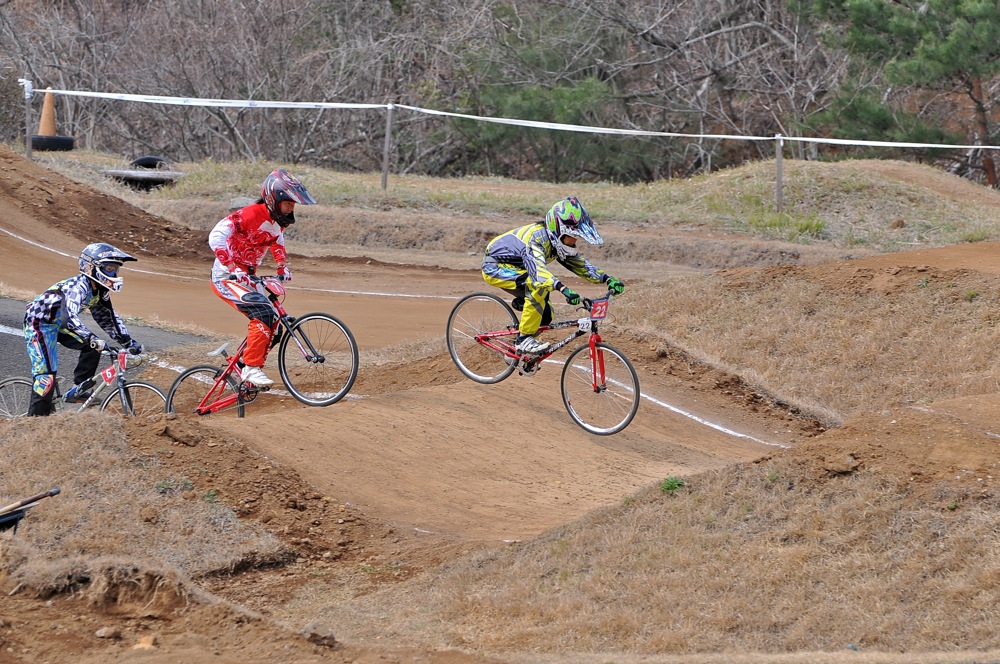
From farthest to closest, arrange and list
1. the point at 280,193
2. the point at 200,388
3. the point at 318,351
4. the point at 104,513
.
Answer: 1. the point at 200,388
2. the point at 318,351
3. the point at 280,193
4. the point at 104,513

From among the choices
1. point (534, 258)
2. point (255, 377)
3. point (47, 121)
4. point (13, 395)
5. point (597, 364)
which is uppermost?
point (47, 121)

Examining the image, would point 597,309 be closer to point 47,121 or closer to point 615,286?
point 615,286

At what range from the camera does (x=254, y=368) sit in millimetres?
10289

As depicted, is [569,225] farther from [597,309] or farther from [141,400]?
[141,400]

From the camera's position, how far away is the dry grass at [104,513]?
7.32 m

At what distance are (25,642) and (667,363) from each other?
27.6 ft

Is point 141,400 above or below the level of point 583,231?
below

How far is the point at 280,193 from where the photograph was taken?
1007cm

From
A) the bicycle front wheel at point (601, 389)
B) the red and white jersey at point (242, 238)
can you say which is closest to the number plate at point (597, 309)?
the bicycle front wheel at point (601, 389)

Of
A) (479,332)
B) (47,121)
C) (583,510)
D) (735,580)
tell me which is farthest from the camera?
(47,121)

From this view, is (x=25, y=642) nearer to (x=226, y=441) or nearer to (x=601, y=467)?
(x=226, y=441)

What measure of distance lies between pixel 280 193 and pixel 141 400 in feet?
7.31

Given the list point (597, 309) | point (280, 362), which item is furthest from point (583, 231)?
point (280, 362)

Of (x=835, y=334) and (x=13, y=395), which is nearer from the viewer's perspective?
(x=13, y=395)
